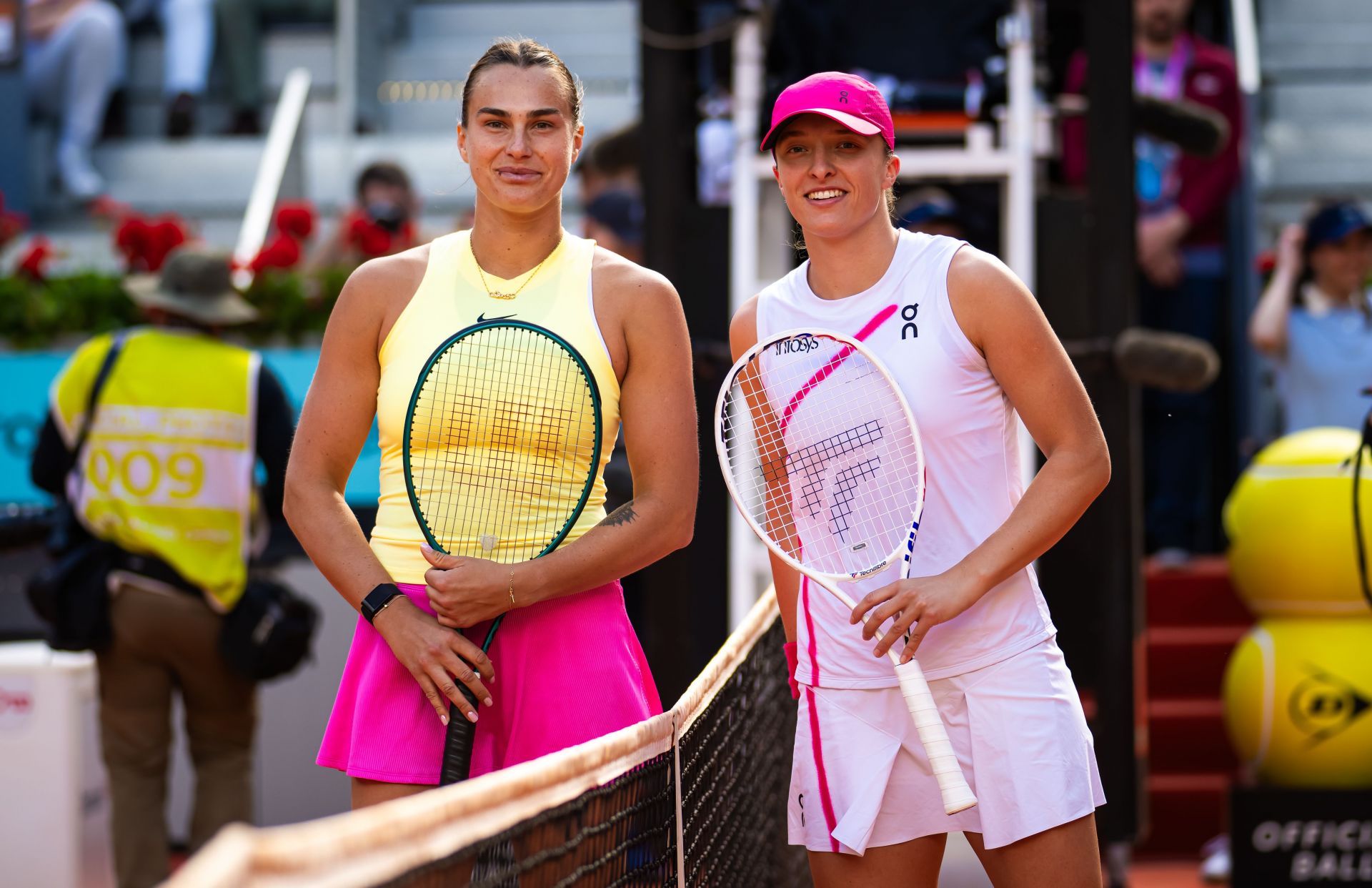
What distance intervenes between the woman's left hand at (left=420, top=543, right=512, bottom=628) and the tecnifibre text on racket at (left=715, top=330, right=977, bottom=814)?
36cm

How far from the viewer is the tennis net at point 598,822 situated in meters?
1.36

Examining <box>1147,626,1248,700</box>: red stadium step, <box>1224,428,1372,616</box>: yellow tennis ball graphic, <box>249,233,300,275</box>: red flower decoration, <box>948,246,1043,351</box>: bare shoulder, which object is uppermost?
<box>948,246,1043,351</box>: bare shoulder

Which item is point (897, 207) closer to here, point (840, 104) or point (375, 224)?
point (375, 224)

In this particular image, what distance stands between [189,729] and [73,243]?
5196 millimetres

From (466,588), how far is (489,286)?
48cm

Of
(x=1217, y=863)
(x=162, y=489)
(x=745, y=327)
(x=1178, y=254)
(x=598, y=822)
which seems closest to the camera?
(x=598, y=822)

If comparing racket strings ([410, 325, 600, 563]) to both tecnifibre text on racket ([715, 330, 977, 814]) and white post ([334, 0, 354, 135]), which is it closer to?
tecnifibre text on racket ([715, 330, 977, 814])

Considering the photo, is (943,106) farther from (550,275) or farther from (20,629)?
(20,629)

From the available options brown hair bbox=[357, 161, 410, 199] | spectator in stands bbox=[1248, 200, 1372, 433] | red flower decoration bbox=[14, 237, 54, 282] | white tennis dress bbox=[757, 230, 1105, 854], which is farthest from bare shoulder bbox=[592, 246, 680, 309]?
brown hair bbox=[357, 161, 410, 199]

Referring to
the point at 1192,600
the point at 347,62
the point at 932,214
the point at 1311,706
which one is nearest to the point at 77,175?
the point at 347,62

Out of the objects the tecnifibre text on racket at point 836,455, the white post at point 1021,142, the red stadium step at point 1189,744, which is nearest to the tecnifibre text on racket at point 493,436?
the tecnifibre text on racket at point 836,455

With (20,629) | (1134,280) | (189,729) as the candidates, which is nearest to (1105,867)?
(1134,280)

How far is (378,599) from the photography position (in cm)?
240

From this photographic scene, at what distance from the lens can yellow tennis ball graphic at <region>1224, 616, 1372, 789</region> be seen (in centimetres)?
552
